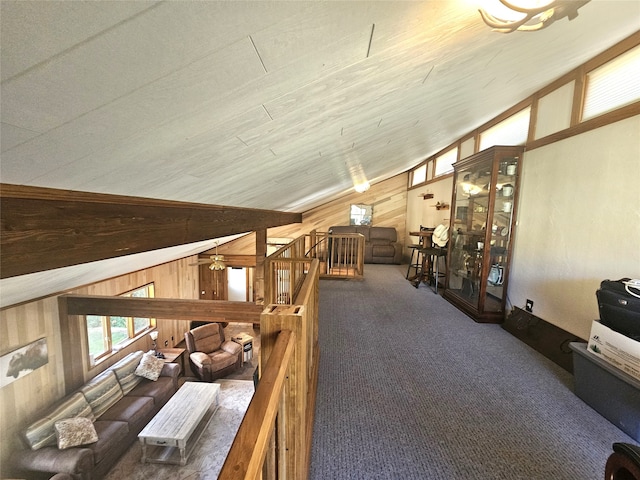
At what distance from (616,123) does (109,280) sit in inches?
278

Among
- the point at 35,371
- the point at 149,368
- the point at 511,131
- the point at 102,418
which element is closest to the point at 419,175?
the point at 511,131

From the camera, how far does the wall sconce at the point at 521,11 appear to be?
96 centimetres

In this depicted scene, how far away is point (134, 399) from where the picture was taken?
4.35 metres

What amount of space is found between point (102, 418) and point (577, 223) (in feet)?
21.8

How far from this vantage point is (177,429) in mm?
3742

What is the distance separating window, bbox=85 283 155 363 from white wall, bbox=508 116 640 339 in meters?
6.57

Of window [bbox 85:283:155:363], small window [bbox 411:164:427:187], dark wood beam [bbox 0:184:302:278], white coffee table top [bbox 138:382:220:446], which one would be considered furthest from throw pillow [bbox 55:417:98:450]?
small window [bbox 411:164:427:187]

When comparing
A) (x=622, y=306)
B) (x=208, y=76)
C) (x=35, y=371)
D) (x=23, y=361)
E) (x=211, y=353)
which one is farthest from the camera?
(x=211, y=353)

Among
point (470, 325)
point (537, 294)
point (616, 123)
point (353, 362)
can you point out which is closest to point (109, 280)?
point (353, 362)

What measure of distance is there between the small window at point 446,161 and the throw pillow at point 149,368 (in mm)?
6980

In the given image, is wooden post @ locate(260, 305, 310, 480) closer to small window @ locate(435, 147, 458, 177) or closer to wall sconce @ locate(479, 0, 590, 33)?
wall sconce @ locate(479, 0, 590, 33)

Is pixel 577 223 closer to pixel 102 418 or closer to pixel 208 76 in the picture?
pixel 208 76

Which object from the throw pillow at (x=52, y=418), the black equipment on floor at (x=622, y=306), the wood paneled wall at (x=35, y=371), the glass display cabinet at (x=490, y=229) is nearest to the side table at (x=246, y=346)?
the wood paneled wall at (x=35, y=371)

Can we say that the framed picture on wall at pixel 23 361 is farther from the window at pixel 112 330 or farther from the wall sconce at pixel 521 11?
the wall sconce at pixel 521 11
